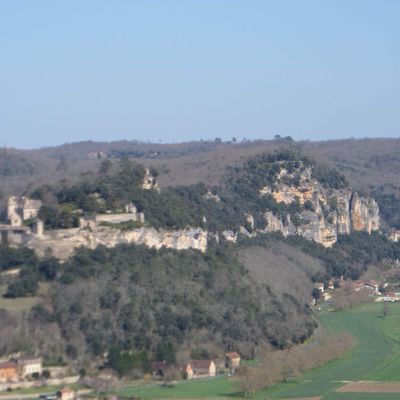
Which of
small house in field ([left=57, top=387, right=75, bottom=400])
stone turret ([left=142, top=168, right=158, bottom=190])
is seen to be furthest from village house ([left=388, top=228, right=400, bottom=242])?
small house in field ([left=57, top=387, right=75, bottom=400])

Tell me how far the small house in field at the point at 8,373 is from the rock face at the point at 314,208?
34.8 meters

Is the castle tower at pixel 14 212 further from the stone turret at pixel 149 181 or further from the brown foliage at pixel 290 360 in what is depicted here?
the brown foliage at pixel 290 360

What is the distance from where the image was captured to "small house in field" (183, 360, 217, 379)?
176 feet

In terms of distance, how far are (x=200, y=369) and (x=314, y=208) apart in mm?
36425

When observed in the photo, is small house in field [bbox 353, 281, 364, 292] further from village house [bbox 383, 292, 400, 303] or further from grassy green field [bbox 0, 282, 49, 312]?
grassy green field [bbox 0, 282, 49, 312]

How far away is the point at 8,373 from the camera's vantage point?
50.2 meters

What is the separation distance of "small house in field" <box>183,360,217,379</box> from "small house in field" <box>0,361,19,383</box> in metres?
6.70

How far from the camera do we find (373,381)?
5344 centimetres

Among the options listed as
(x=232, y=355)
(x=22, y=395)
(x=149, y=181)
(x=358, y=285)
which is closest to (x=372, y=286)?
(x=358, y=285)

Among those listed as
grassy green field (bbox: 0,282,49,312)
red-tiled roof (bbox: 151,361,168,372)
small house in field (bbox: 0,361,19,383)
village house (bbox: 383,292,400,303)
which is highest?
grassy green field (bbox: 0,282,49,312)

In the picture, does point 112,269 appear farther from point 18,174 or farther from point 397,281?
point 18,174

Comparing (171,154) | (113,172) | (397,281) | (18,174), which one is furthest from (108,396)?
(171,154)

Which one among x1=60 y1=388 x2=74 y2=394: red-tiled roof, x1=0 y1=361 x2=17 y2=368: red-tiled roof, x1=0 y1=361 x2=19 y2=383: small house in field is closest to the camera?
x1=60 y1=388 x2=74 y2=394: red-tiled roof

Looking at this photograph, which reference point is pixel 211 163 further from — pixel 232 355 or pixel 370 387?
pixel 370 387
